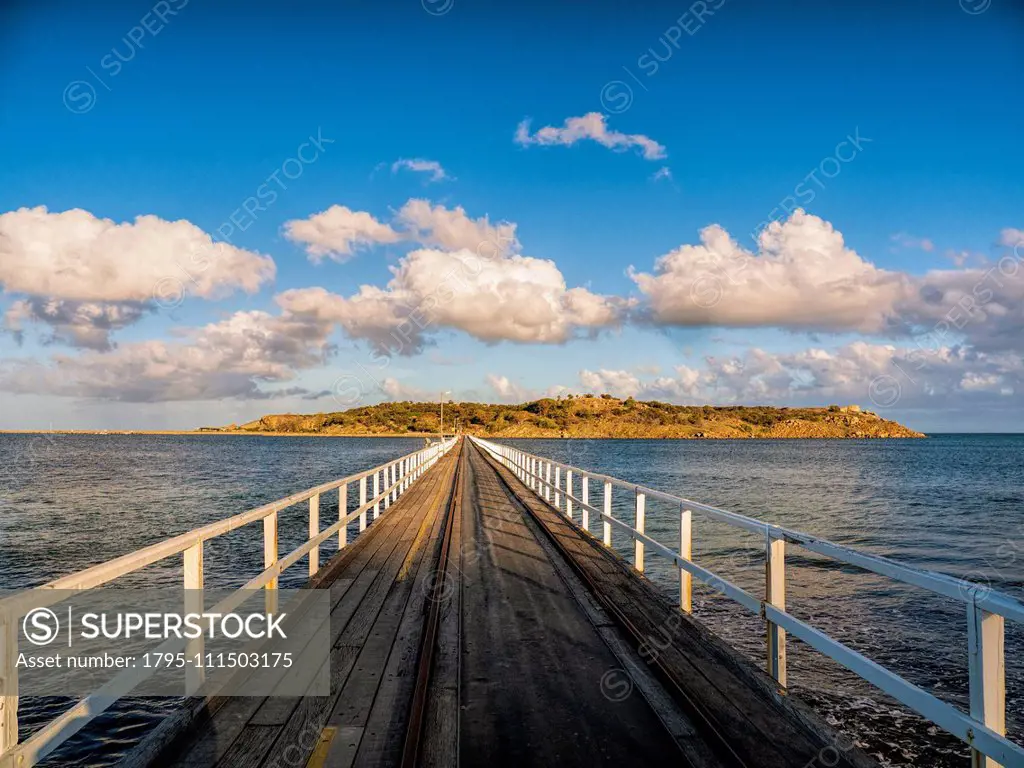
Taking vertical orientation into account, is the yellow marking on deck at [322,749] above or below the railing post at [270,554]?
below

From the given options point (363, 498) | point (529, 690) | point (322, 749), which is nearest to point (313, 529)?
point (363, 498)

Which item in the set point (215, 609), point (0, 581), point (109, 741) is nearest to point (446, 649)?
point (215, 609)

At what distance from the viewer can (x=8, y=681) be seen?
282 centimetres

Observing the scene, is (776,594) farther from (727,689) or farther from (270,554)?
(270,554)

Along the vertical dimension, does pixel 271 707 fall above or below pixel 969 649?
below

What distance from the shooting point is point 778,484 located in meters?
49.9

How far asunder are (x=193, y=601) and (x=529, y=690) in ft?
8.27

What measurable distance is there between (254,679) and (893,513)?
112 ft

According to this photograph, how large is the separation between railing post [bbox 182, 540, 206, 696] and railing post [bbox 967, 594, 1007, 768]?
15.0 feet

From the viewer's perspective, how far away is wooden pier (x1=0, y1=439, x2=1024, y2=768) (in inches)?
154

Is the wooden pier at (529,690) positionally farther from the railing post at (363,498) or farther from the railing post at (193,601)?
the railing post at (363,498)

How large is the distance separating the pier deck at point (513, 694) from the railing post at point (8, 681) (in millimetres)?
1028

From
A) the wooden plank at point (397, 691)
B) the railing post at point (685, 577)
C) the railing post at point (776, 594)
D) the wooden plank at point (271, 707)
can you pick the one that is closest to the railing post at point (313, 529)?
the wooden plank at point (271, 707)

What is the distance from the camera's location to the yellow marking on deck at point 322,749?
3.85 meters
